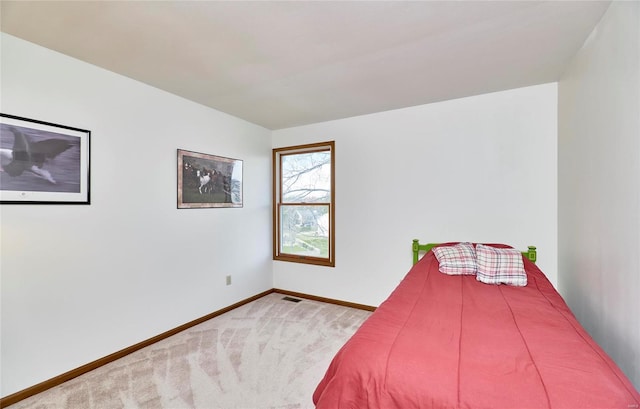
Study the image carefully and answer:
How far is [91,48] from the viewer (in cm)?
202

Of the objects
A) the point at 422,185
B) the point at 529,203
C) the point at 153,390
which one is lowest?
the point at 153,390

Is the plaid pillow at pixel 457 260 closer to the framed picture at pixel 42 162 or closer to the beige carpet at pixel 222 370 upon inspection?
the beige carpet at pixel 222 370

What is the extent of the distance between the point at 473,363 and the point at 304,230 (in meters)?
3.17

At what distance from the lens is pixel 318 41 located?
192 cm

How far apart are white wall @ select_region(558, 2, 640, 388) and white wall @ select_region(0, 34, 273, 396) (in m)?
3.45

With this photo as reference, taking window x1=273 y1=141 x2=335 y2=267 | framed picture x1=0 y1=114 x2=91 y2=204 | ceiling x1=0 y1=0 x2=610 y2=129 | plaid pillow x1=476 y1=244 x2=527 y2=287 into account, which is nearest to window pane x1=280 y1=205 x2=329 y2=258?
window x1=273 y1=141 x2=335 y2=267

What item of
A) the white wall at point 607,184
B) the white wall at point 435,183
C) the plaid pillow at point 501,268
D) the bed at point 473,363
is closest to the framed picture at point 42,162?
the bed at point 473,363

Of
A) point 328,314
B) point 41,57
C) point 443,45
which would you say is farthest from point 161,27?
point 328,314

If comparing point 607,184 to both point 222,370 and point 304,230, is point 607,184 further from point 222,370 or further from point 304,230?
point 304,230

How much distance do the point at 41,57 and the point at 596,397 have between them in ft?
11.6

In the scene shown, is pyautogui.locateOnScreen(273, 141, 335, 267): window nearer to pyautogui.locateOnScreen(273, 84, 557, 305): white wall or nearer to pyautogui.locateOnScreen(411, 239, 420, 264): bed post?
pyautogui.locateOnScreen(273, 84, 557, 305): white wall

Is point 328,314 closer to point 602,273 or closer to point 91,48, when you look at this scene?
point 602,273

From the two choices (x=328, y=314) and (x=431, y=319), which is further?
(x=328, y=314)

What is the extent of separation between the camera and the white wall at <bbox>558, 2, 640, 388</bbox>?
139 cm
